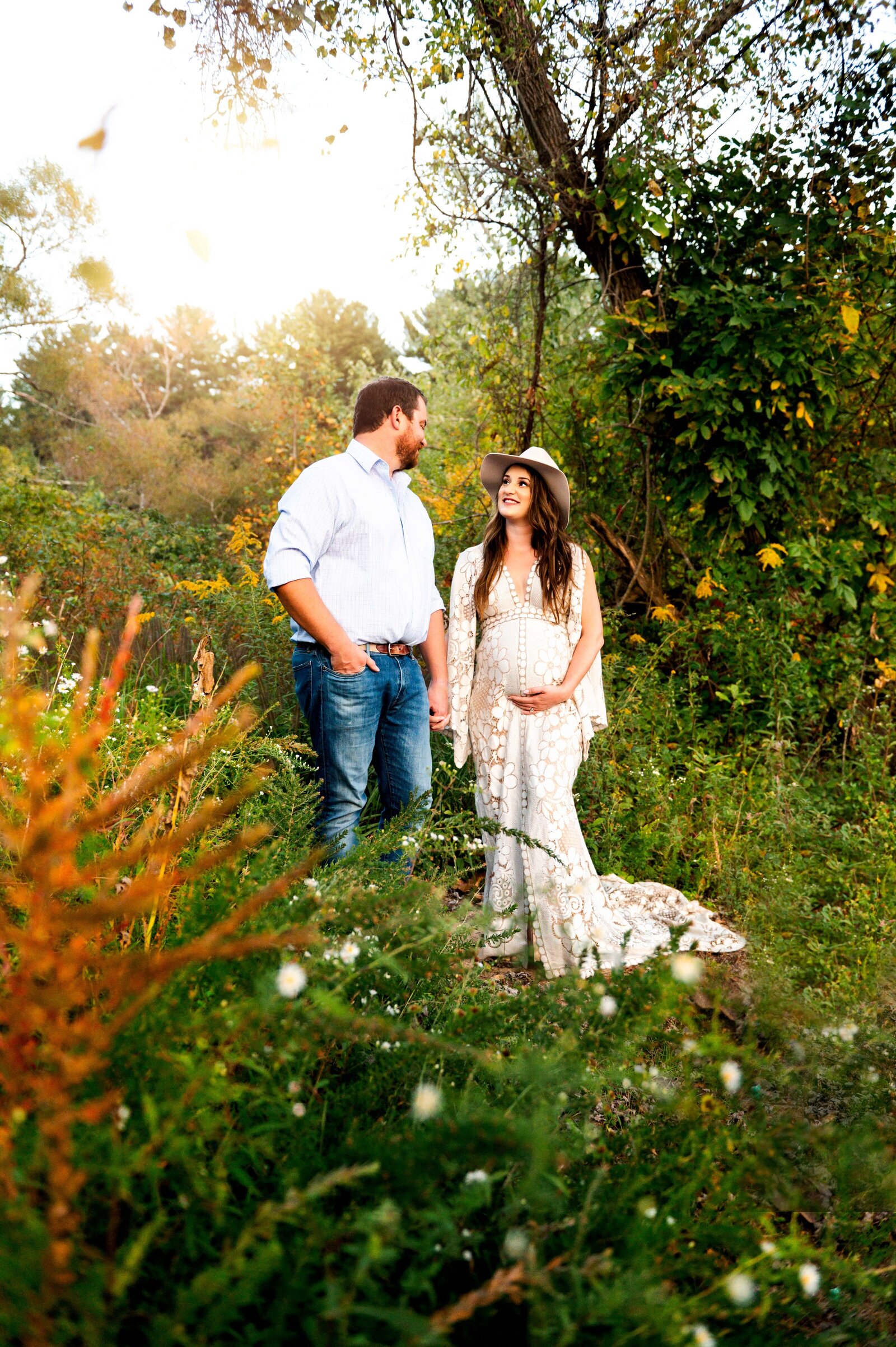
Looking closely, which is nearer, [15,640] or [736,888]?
[15,640]

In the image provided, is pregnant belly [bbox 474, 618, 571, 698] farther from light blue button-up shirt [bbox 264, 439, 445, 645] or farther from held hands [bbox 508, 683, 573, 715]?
light blue button-up shirt [bbox 264, 439, 445, 645]

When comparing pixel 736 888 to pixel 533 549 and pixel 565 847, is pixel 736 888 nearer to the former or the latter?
pixel 565 847

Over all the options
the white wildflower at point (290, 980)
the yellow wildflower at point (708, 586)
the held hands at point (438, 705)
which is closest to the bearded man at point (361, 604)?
the held hands at point (438, 705)

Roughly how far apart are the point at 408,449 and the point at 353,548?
529 millimetres

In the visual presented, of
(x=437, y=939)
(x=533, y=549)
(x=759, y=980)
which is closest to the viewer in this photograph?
(x=437, y=939)

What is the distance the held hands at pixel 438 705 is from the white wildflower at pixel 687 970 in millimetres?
2344

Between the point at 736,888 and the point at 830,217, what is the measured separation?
4.14m

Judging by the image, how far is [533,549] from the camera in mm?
3873

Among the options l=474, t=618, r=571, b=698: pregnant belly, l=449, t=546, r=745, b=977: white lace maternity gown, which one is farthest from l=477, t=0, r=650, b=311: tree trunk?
l=474, t=618, r=571, b=698: pregnant belly

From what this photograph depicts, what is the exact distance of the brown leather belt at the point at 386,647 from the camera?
3.23 meters

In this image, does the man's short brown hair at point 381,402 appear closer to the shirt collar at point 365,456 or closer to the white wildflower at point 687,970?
the shirt collar at point 365,456

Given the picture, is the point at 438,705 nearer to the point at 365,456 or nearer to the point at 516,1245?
the point at 365,456

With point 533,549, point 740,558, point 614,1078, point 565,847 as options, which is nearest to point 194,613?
point 533,549

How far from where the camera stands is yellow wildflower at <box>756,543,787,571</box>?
5633mm
